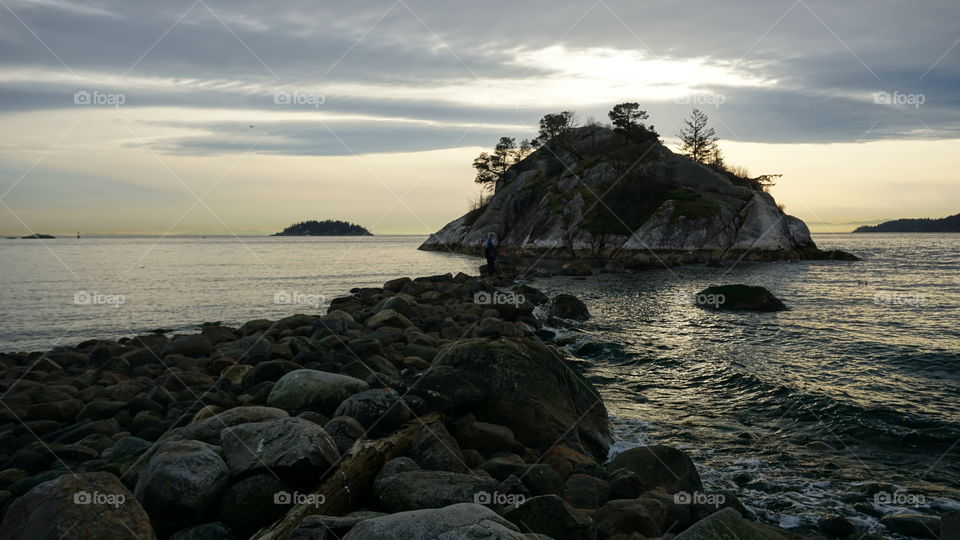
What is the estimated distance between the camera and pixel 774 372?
1584 centimetres

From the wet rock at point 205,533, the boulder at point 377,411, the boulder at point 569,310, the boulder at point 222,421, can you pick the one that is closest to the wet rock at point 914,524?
the boulder at point 377,411

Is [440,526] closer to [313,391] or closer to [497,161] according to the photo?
[313,391]

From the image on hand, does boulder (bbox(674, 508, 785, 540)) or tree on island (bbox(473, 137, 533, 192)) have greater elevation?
tree on island (bbox(473, 137, 533, 192))

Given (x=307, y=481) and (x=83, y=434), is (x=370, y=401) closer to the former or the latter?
(x=307, y=481)

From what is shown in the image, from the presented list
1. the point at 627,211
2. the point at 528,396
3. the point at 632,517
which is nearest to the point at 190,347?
the point at 528,396

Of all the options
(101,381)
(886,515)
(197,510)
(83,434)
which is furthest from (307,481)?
(101,381)

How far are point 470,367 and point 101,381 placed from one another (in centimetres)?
924

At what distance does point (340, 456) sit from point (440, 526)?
2.81 meters

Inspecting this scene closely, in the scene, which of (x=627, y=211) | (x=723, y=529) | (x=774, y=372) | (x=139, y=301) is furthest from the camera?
(x=627, y=211)

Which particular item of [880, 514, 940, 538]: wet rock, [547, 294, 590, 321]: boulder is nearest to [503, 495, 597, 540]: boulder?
[880, 514, 940, 538]: wet rock

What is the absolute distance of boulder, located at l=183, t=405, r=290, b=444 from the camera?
25.3 ft

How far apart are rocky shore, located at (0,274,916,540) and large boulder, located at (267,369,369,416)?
0.03 m

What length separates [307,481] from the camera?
6.59 m

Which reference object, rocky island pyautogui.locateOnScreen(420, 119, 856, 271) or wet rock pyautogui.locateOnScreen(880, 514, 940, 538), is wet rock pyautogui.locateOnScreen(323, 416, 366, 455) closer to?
wet rock pyautogui.locateOnScreen(880, 514, 940, 538)
